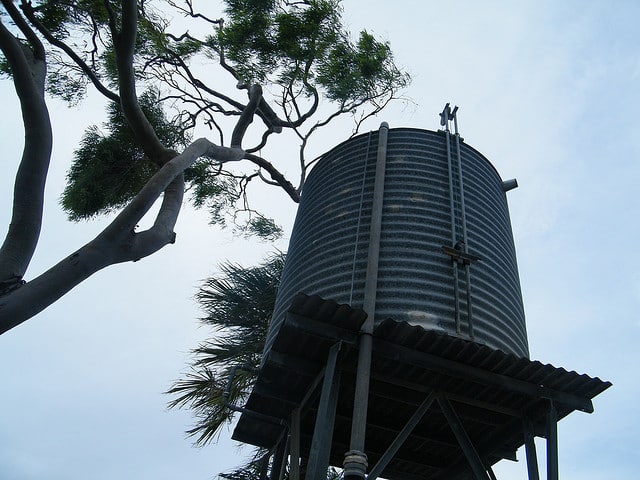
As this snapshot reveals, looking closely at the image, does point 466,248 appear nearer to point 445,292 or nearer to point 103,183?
point 445,292

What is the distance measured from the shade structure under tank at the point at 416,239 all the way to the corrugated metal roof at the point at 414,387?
0.35m

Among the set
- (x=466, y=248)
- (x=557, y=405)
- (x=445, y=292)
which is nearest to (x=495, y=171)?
(x=466, y=248)

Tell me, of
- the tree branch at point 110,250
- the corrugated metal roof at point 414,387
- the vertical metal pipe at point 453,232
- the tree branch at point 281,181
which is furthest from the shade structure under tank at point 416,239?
the tree branch at point 281,181

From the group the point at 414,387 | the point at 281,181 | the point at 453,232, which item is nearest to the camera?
the point at 414,387

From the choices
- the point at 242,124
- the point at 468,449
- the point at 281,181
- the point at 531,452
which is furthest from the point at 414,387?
the point at 281,181

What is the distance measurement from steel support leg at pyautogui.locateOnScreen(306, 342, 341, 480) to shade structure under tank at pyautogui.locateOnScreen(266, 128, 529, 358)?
76cm

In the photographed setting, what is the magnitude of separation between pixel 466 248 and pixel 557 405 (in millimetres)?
1906

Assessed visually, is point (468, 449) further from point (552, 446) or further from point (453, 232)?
point (453, 232)

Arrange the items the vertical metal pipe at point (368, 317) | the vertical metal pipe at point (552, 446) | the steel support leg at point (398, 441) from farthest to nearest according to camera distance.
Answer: the vertical metal pipe at point (552, 446) < the steel support leg at point (398, 441) < the vertical metal pipe at point (368, 317)

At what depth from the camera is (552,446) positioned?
19.3 feet

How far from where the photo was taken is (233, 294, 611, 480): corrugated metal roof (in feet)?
19.0

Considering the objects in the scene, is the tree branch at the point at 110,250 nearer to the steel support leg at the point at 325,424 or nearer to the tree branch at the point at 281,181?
the steel support leg at the point at 325,424

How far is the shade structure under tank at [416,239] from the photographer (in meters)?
6.33

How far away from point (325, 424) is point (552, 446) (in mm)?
2291
